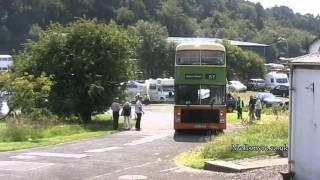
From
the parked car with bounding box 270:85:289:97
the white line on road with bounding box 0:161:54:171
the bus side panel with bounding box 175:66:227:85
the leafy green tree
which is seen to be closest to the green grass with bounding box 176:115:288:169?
the white line on road with bounding box 0:161:54:171

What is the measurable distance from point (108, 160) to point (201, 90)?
9618 mm

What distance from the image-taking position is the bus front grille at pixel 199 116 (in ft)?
90.8

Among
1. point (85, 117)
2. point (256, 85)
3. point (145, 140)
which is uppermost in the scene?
point (256, 85)

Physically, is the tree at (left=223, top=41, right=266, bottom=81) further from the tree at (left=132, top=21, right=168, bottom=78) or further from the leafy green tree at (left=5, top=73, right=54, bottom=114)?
the leafy green tree at (left=5, top=73, right=54, bottom=114)

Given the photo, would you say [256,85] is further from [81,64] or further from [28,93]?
[28,93]

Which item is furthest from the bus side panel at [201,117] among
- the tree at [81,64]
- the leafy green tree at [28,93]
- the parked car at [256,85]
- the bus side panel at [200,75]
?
the parked car at [256,85]

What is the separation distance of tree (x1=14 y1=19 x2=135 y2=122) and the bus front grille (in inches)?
350

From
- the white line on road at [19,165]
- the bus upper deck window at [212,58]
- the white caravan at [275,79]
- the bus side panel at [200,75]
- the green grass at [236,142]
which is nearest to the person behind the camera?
the white line on road at [19,165]

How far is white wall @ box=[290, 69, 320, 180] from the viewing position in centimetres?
1198

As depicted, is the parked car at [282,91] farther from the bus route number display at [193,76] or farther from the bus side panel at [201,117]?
the bus route number display at [193,76]

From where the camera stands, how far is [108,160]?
62.0 ft

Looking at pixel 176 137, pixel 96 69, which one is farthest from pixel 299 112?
pixel 96 69

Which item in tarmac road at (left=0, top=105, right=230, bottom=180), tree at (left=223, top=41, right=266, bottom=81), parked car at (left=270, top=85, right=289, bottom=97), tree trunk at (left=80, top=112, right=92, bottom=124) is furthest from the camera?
tree at (left=223, top=41, right=266, bottom=81)

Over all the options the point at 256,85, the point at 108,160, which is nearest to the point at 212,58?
the point at 108,160
